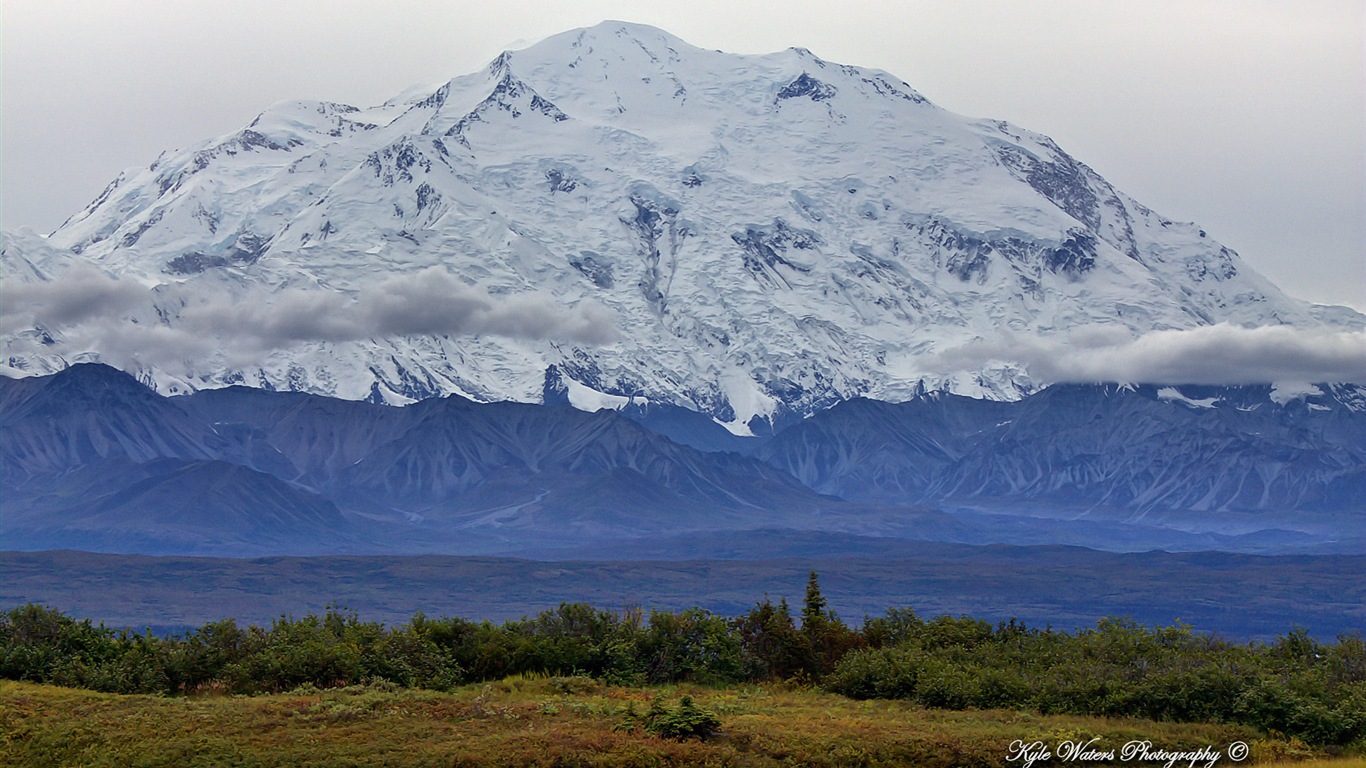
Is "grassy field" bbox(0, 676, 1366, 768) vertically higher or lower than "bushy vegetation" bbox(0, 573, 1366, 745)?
lower

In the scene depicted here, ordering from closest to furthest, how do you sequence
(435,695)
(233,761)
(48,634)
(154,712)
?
(233,761)
(154,712)
(435,695)
(48,634)

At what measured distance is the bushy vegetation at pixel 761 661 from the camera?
45.5m

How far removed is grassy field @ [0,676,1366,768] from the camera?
3947 cm

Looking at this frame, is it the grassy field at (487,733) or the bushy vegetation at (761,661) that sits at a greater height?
the bushy vegetation at (761,661)

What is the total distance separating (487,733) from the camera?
136 ft

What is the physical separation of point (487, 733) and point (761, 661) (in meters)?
17.3

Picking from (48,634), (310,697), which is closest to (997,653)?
(310,697)

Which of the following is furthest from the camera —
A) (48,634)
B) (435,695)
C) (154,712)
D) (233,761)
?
(48,634)

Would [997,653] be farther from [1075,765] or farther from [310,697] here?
[310,697]

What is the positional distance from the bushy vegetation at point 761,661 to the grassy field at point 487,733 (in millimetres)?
1605

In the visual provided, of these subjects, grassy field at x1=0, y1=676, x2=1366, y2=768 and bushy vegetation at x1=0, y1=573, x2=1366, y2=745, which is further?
bushy vegetation at x1=0, y1=573, x2=1366, y2=745

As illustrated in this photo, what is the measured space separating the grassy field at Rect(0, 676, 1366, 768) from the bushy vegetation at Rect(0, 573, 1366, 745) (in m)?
1.61

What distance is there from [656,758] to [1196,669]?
18.3 m

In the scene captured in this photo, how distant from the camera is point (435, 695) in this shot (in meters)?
45.5
